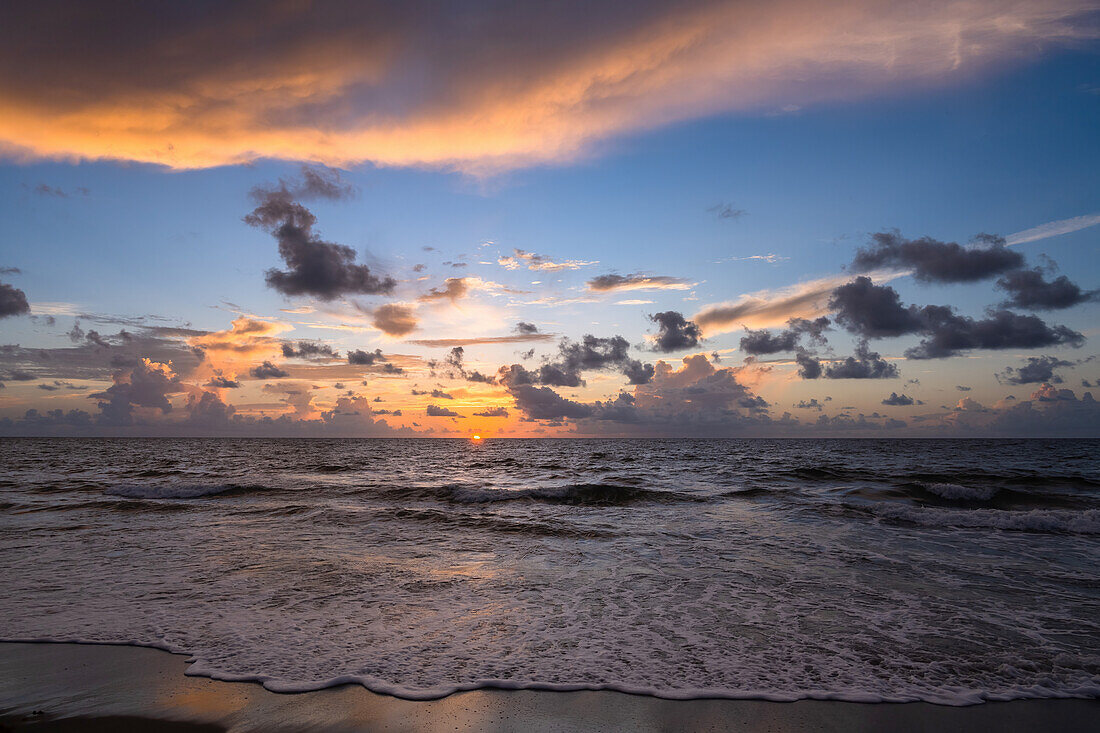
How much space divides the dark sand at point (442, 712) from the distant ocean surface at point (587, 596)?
0.26m

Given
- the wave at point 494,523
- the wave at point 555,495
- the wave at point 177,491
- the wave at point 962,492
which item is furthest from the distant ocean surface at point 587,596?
the wave at point 962,492

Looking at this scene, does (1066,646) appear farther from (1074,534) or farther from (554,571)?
(1074,534)

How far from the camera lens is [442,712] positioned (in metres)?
5.55

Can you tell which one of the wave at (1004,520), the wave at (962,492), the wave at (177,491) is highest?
the wave at (1004,520)

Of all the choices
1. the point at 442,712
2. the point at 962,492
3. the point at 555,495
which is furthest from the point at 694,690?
the point at 962,492

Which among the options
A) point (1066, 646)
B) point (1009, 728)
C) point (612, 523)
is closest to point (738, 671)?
point (1009, 728)

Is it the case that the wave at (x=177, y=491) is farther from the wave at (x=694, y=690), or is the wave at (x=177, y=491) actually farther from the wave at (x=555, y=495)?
the wave at (x=694, y=690)

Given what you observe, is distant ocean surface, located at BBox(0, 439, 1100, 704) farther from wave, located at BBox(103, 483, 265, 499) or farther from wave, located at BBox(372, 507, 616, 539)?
wave, located at BBox(103, 483, 265, 499)

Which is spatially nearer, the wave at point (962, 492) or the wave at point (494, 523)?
the wave at point (494, 523)

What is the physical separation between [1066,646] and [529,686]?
26.0 ft

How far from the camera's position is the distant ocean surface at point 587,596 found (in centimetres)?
661

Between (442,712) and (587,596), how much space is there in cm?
478

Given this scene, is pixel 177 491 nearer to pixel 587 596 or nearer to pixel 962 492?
pixel 587 596

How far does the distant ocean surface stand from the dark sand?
0.26 metres
